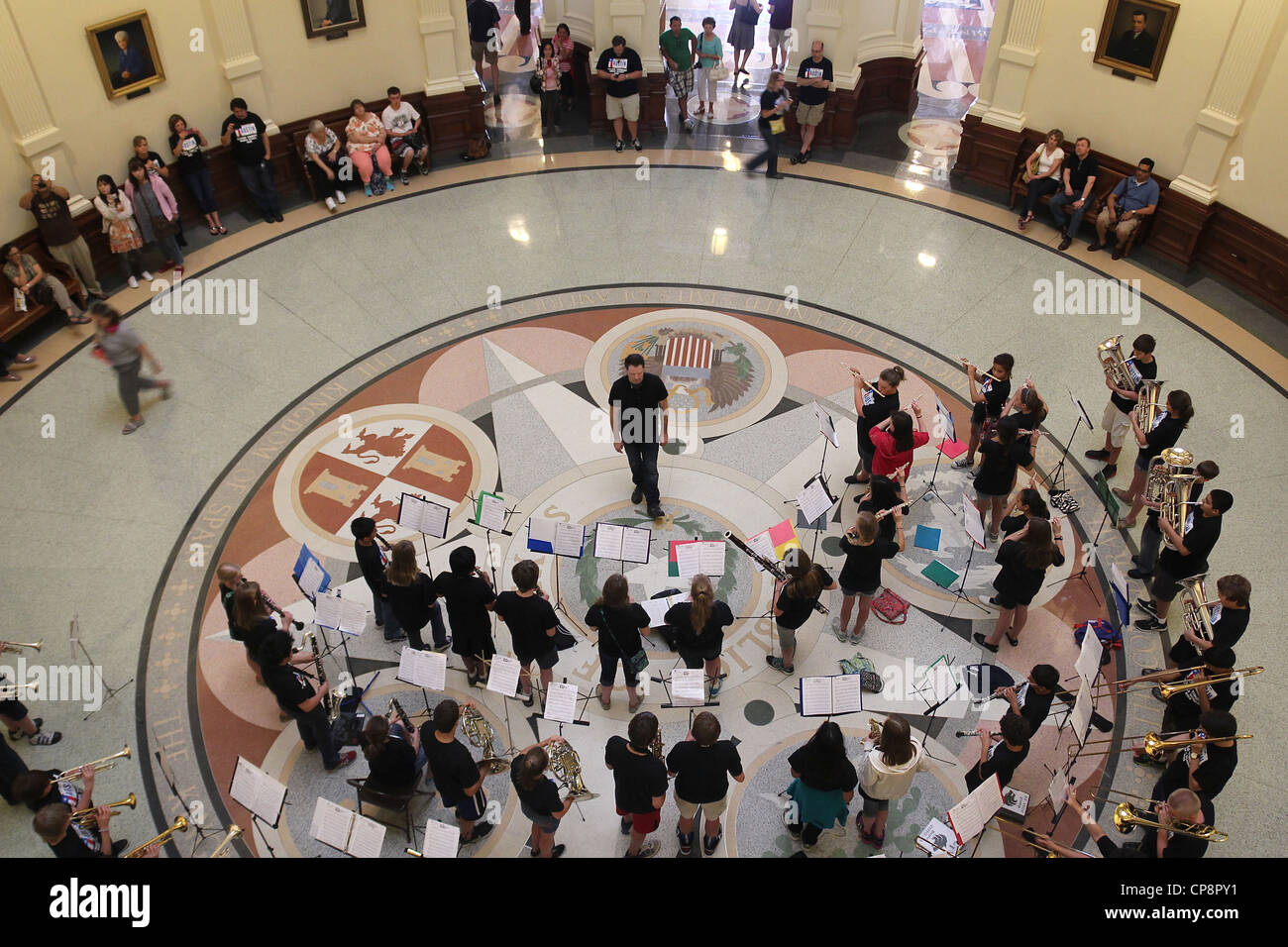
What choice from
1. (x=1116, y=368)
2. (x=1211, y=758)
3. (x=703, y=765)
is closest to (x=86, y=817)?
(x=703, y=765)

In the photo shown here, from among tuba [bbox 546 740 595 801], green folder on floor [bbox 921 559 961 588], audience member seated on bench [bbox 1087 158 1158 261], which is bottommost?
green folder on floor [bbox 921 559 961 588]

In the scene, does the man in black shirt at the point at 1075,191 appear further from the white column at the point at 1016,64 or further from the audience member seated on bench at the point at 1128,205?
the white column at the point at 1016,64

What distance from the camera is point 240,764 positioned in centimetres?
611

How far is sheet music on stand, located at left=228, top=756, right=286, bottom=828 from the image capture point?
5.98 metres

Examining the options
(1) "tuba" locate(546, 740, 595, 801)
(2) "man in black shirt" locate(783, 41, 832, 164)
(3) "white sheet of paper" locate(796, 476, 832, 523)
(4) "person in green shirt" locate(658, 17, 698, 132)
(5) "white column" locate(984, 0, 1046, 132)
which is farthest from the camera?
(4) "person in green shirt" locate(658, 17, 698, 132)

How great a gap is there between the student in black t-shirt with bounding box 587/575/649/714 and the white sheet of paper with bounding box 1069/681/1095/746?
9.81ft

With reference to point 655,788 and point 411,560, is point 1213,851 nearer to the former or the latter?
point 655,788

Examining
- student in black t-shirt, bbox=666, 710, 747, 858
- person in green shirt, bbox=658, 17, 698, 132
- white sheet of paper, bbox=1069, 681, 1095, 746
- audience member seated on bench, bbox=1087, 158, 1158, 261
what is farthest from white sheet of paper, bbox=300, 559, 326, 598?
person in green shirt, bbox=658, 17, 698, 132

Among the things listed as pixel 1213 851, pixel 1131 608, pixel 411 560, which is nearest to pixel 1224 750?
pixel 1213 851

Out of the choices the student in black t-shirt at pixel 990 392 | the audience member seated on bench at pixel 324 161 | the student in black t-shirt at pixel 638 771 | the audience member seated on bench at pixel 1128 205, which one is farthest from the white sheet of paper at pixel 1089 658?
the audience member seated on bench at pixel 324 161

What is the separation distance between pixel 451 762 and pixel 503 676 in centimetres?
88

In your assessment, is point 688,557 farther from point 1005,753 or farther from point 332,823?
point 332,823

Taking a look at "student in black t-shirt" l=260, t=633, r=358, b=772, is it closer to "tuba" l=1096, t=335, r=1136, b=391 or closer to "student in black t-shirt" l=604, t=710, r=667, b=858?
"student in black t-shirt" l=604, t=710, r=667, b=858

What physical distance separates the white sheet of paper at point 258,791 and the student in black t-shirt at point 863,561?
4.50 metres
